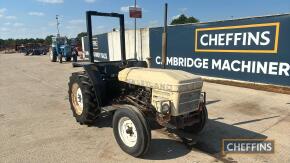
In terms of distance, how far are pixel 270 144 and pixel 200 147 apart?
1.26 metres

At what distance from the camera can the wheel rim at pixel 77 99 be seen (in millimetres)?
5727

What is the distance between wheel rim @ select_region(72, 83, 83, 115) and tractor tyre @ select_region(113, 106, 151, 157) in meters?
1.74

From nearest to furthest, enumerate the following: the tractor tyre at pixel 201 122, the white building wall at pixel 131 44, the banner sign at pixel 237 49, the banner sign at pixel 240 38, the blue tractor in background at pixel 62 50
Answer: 1. the tractor tyre at pixel 201 122
2. the banner sign at pixel 237 49
3. the banner sign at pixel 240 38
4. the white building wall at pixel 131 44
5. the blue tractor in background at pixel 62 50

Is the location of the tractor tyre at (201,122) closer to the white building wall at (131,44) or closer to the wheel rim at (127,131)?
the wheel rim at (127,131)

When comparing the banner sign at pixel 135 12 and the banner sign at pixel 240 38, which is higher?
the banner sign at pixel 135 12

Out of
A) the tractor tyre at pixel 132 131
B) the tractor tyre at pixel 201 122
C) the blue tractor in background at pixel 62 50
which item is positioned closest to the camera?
the tractor tyre at pixel 132 131

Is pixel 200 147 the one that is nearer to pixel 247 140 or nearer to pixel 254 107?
pixel 247 140

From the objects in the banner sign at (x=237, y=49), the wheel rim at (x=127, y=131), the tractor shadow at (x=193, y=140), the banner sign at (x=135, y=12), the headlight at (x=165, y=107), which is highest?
the banner sign at (x=135, y=12)

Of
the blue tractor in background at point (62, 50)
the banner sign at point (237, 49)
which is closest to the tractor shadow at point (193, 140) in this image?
the banner sign at point (237, 49)

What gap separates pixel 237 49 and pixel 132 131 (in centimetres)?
700

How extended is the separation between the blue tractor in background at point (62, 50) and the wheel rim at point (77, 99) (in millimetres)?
16510

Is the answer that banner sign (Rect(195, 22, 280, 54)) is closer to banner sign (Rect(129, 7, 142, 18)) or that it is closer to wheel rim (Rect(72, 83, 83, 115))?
banner sign (Rect(129, 7, 142, 18))

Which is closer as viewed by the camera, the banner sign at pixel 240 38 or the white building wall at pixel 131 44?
the banner sign at pixel 240 38

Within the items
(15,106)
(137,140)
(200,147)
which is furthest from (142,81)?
(15,106)
